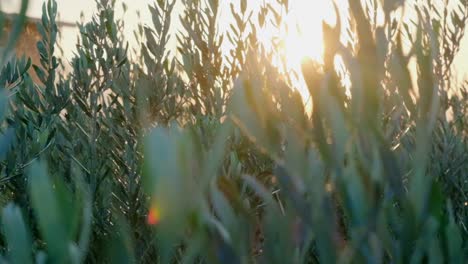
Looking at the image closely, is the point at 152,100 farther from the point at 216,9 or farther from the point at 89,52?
the point at 216,9

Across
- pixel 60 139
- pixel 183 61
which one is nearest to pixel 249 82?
pixel 60 139

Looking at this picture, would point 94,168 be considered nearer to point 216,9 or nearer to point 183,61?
point 183,61

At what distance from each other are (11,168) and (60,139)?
820 mm

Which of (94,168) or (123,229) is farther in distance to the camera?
(94,168)

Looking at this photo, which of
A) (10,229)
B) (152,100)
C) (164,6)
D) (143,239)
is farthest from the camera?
(164,6)

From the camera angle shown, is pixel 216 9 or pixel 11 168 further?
pixel 216 9

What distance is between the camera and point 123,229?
2.33 feet

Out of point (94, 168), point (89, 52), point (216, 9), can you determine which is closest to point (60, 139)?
point (89, 52)

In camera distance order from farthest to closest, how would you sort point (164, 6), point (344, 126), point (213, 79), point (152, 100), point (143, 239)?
point (213, 79)
point (164, 6)
point (152, 100)
point (143, 239)
point (344, 126)

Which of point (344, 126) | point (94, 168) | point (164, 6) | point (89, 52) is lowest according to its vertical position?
point (344, 126)

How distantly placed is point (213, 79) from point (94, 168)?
127cm

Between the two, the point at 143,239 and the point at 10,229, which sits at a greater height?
the point at 143,239

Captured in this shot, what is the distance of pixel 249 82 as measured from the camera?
0.76 meters

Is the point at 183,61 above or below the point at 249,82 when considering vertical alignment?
above
